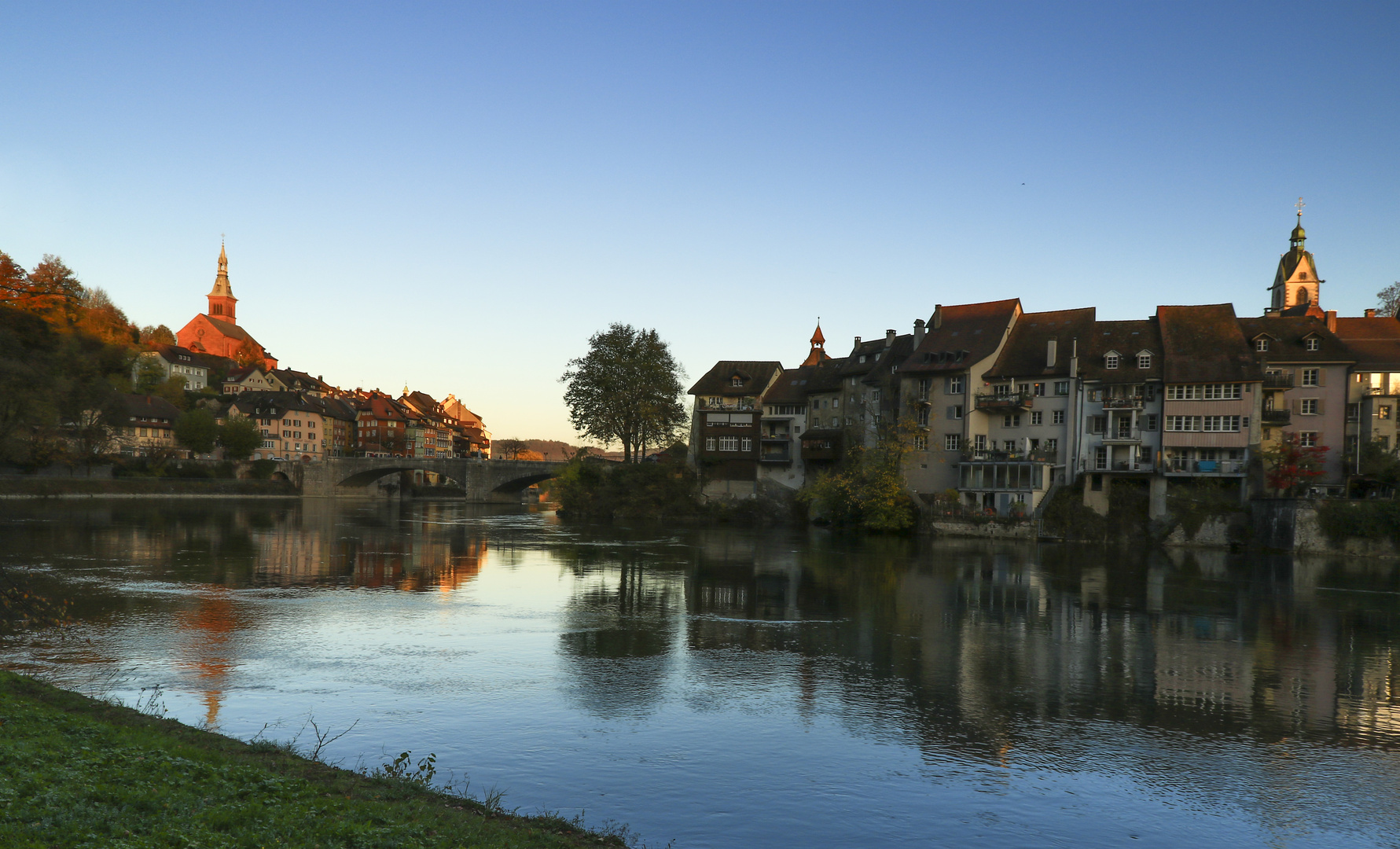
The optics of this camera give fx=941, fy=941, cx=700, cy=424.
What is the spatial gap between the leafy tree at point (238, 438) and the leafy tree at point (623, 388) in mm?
51886

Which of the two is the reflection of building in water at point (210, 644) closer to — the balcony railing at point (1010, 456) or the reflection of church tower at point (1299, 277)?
the balcony railing at point (1010, 456)

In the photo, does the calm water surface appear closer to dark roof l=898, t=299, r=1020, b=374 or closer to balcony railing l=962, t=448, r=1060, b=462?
balcony railing l=962, t=448, r=1060, b=462

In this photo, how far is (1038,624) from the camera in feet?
94.2

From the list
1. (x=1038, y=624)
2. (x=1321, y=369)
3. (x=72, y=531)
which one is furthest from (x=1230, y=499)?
(x=72, y=531)

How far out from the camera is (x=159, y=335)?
159500mm

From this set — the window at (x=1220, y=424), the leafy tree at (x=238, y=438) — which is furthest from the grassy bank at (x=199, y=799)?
the leafy tree at (x=238, y=438)

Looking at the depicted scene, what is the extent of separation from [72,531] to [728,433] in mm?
52458

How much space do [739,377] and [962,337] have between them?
25.1m

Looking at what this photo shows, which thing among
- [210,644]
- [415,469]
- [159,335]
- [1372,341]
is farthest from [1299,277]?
[159,335]

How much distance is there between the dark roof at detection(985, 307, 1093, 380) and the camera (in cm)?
6731

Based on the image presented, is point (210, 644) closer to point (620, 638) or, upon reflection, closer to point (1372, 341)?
point (620, 638)

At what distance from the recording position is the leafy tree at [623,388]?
87500 mm

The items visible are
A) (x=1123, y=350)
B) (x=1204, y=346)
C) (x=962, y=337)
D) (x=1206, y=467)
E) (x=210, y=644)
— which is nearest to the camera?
(x=210, y=644)

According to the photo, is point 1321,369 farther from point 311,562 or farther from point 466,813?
point 466,813
